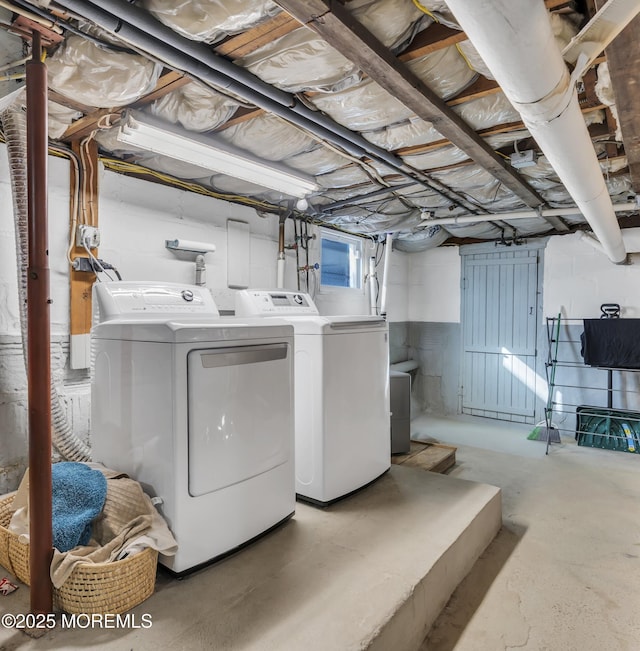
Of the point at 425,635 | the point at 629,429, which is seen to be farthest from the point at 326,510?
the point at 629,429

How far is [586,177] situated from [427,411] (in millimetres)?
4291

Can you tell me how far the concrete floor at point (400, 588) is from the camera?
1.47m

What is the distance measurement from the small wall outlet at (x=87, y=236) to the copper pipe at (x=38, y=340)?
115 cm

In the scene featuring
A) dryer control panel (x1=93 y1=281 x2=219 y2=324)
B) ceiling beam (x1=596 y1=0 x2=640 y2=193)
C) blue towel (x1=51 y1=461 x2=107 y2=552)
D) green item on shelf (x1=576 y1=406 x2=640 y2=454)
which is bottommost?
green item on shelf (x1=576 y1=406 x2=640 y2=454)

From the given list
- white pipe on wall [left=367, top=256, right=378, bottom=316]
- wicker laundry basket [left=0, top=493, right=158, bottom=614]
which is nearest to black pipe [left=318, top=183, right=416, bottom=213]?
white pipe on wall [left=367, top=256, right=378, bottom=316]

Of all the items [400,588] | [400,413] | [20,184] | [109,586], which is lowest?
[400,588]

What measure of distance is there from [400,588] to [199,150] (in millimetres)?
2332

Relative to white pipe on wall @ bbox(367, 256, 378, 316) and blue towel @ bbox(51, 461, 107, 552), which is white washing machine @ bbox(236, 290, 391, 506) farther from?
white pipe on wall @ bbox(367, 256, 378, 316)

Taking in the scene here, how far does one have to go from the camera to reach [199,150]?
2426mm

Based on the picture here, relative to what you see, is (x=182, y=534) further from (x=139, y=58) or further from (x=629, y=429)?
(x=629, y=429)

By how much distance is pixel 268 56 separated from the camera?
1768 mm

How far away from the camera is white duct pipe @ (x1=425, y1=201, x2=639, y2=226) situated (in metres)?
3.71

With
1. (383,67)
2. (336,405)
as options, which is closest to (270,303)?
(336,405)

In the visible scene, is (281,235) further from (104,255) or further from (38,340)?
(38,340)
